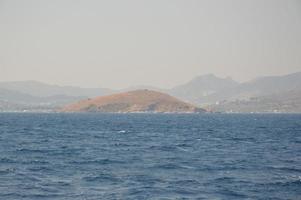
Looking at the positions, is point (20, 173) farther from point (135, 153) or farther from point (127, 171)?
point (135, 153)

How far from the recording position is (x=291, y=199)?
35.9m

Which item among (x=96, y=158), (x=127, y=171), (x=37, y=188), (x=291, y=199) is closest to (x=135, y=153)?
(x=96, y=158)

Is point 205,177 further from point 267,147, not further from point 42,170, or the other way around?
point 267,147

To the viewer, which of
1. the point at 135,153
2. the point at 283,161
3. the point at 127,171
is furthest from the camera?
the point at 135,153

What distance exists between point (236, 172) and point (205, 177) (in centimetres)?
435

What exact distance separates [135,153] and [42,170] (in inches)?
706

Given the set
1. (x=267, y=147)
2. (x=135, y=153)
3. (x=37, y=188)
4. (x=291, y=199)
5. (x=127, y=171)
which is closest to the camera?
(x=291, y=199)

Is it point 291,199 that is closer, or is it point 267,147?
point 291,199

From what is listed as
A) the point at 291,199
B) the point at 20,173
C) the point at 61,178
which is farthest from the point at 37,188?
the point at 291,199

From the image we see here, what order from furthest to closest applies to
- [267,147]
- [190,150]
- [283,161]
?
[267,147], [190,150], [283,161]

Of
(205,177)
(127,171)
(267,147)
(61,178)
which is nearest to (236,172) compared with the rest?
(205,177)

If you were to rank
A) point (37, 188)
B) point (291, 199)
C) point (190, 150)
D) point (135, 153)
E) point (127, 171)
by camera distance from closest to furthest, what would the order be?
point (291, 199)
point (37, 188)
point (127, 171)
point (135, 153)
point (190, 150)

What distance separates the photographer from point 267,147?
246 feet

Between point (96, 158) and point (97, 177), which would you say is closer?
point (97, 177)
